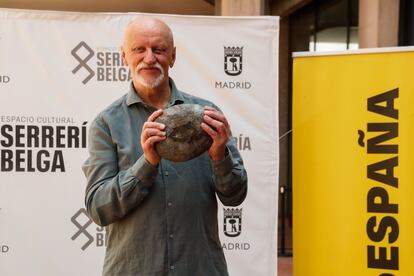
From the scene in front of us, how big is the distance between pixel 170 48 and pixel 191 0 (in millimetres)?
8168

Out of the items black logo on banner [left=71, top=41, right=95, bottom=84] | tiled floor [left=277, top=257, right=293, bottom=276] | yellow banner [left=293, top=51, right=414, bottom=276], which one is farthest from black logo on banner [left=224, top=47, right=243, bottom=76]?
tiled floor [left=277, top=257, right=293, bottom=276]

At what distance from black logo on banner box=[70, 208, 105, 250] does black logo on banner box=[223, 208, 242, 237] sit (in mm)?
975

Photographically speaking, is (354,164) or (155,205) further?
(354,164)

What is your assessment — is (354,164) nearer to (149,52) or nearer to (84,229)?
(84,229)

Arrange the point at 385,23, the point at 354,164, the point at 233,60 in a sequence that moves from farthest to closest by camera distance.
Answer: the point at 385,23 → the point at 233,60 → the point at 354,164

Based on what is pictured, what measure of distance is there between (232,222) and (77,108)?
59.5 inches

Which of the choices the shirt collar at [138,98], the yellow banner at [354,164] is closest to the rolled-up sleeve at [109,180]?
the shirt collar at [138,98]

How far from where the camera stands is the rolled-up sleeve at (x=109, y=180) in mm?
1832

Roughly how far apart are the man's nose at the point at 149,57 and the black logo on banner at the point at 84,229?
2812mm

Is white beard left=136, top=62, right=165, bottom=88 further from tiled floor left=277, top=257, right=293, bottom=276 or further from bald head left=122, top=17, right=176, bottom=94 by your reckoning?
tiled floor left=277, top=257, right=293, bottom=276

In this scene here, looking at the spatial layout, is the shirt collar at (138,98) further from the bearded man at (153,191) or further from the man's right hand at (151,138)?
the man's right hand at (151,138)

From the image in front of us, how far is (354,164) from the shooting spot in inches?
155

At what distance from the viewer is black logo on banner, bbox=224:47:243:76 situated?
15.1 ft

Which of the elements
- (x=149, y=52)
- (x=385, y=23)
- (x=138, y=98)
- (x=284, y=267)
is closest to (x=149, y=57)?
(x=149, y=52)
